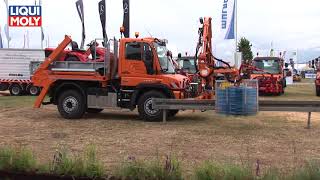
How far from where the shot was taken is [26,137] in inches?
523

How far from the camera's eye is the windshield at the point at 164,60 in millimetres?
16562

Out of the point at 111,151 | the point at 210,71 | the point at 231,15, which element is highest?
the point at 231,15

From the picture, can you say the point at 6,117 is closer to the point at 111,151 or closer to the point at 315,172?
the point at 111,151

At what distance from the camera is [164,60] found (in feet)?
55.0

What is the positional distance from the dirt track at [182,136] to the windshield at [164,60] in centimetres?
161

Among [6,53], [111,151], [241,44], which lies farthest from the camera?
[241,44]

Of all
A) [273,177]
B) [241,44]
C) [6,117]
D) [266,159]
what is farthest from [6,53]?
[241,44]

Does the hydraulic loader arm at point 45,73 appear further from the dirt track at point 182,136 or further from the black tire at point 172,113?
the black tire at point 172,113

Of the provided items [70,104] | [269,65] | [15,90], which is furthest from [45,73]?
[269,65]

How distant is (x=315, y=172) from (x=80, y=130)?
876 cm

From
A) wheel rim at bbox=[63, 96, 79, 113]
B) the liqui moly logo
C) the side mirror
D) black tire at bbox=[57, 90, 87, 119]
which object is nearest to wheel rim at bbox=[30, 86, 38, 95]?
the liqui moly logo

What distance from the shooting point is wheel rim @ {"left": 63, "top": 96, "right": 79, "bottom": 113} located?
17.3 metres

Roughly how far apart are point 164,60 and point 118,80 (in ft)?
5.16

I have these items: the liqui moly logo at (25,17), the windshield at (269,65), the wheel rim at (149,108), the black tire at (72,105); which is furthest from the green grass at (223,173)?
the liqui moly logo at (25,17)
